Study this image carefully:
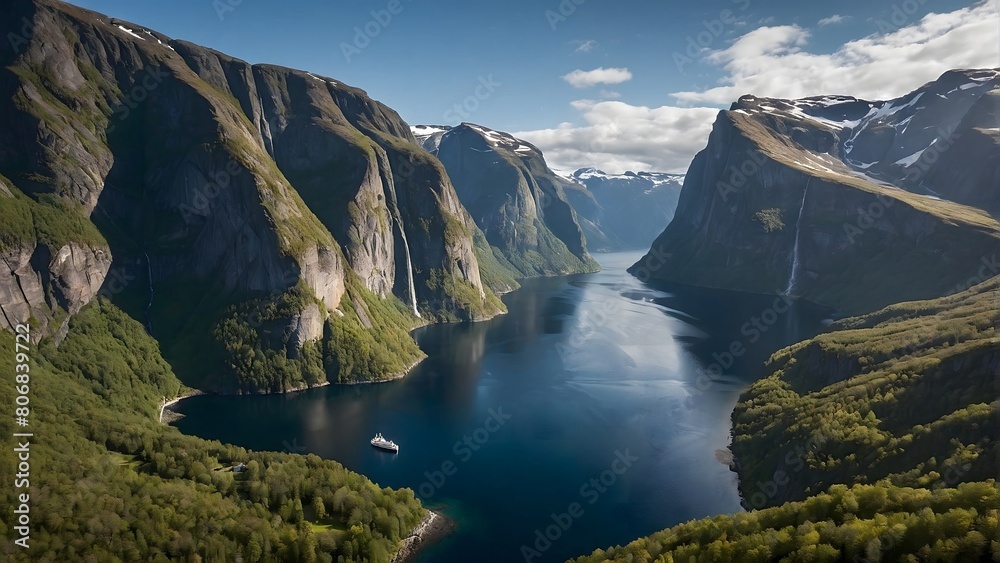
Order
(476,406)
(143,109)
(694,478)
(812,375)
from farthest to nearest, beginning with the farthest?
1. (143,109)
2. (476,406)
3. (812,375)
4. (694,478)

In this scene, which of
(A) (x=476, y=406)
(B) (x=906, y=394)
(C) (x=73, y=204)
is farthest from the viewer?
(C) (x=73, y=204)

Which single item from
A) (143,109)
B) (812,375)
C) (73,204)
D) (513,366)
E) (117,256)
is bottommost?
(513,366)

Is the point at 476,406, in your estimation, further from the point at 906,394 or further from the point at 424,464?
the point at 906,394

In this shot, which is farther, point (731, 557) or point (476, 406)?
point (476, 406)

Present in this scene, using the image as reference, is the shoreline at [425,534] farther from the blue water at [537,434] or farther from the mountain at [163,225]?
the mountain at [163,225]

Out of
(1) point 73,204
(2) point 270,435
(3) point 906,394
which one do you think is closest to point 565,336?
(2) point 270,435

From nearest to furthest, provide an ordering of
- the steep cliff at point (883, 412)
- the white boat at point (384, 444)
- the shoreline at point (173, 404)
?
the steep cliff at point (883, 412)
the white boat at point (384, 444)
the shoreline at point (173, 404)

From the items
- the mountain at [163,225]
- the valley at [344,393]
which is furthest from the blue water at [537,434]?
the mountain at [163,225]

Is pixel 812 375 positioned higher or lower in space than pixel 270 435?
higher
